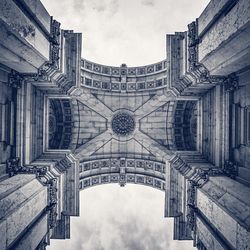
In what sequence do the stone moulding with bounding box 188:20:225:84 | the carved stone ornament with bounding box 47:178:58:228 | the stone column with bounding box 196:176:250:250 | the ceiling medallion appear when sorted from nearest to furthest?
the stone column with bounding box 196:176:250:250 < the stone moulding with bounding box 188:20:225:84 < the carved stone ornament with bounding box 47:178:58:228 < the ceiling medallion

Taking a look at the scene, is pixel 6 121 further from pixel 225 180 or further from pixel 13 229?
pixel 225 180

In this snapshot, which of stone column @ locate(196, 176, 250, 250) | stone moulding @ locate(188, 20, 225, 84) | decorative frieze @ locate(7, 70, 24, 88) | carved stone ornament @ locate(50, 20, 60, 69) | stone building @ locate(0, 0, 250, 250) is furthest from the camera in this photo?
carved stone ornament @ locate(50, 20, 60, 69)

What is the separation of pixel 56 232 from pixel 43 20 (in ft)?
55.2

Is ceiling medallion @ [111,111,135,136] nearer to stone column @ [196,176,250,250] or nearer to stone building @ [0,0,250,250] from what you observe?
stone building @ [0,0,250,250]

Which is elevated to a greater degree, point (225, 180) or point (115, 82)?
point (115, 82)

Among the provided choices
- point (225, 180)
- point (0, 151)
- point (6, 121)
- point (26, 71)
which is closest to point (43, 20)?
point (26, 71)

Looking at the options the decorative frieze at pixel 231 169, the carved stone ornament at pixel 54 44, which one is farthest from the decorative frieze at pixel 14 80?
the decorative frieze at pixel 231 169

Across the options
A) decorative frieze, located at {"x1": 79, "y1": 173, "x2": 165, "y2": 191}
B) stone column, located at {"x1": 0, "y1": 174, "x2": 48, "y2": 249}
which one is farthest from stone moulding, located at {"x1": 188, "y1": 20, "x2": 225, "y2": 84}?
decorative frieze, located at {"x1": 79, "y1": 173, "x2": 165, "y2": 191}

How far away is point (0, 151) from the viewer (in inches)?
591

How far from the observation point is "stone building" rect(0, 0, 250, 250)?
1216cm

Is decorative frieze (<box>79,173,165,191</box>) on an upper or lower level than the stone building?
lower

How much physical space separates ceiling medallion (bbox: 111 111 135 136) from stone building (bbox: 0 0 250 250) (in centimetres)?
11

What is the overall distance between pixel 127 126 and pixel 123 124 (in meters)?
0.48

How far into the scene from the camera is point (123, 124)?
2767 cm
